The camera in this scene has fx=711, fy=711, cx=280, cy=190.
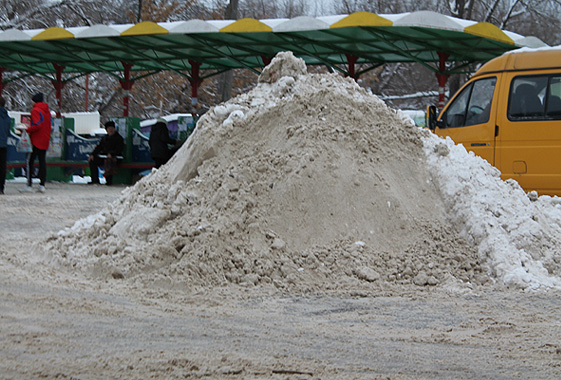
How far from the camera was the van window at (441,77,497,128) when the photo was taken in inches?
401

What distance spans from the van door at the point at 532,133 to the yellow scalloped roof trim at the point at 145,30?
10.1 meters

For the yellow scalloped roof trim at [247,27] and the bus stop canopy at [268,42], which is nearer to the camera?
the bus stop canopy at [268,42]

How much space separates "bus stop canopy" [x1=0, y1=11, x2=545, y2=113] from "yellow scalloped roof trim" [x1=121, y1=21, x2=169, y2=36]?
25 mm

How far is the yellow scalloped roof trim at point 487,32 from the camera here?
1513cm

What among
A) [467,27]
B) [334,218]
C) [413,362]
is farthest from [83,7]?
[413,362]

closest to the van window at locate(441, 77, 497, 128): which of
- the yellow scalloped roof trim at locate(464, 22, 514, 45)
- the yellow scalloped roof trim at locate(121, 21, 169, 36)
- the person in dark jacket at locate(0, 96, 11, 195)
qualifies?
the yellow scalloped roof trim at locate(464, 22, 514, 45)

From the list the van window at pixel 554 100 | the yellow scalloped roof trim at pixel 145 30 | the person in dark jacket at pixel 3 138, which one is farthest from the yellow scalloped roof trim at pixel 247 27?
the van window at pixel 554 100

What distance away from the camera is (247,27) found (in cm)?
1684

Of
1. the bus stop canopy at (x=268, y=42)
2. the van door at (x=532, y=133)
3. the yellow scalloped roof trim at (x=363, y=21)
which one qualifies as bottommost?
the van door at (x=532, y=133)

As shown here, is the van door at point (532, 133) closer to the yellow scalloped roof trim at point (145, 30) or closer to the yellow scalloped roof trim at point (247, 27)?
the yellow scalloped roof trim at point (247, 27)

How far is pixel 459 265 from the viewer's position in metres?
6.61

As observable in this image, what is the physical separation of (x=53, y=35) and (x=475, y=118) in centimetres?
1275

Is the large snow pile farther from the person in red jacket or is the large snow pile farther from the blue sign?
the blue sign

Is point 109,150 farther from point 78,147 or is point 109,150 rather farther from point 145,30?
point 145,30
